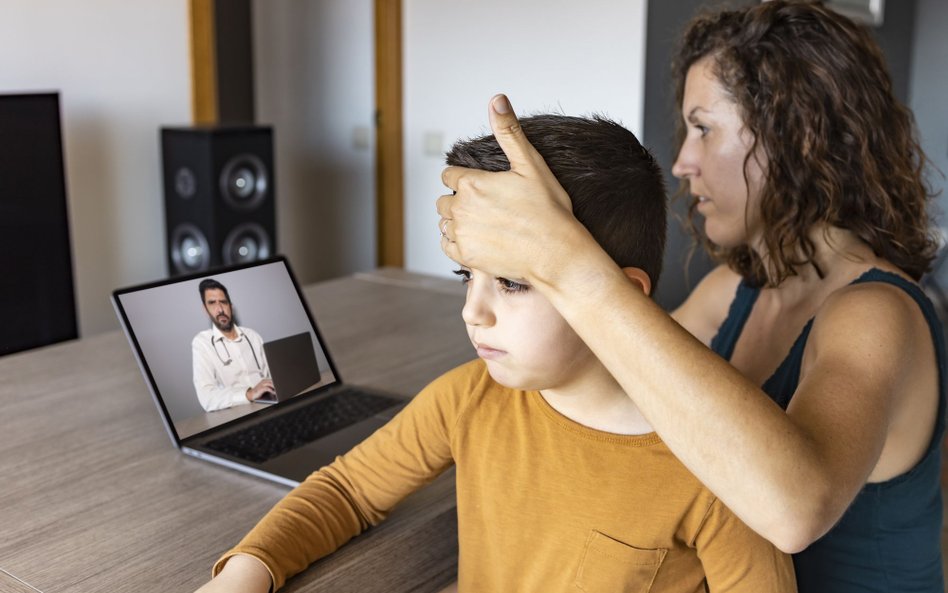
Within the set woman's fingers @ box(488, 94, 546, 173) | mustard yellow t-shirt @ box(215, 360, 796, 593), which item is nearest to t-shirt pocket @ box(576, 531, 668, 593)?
mustard yellow t-shirt @ box(215, 360, 796, 593)

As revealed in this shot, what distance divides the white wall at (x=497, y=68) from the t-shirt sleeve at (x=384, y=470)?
9.78ft

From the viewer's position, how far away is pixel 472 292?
0.85 metres

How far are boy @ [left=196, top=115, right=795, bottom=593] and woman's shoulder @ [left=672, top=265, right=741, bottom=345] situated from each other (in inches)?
22.5

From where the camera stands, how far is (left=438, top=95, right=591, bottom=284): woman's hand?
0.77 m

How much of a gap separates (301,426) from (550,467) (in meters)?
0.42

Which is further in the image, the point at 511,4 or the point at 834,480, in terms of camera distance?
the point at 511,4

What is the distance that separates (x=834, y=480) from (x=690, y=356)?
0.16 meters

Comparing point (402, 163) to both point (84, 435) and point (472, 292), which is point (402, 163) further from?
point (472, 292)

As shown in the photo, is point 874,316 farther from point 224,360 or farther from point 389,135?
point 389,135

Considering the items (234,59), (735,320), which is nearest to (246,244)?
(234,59)

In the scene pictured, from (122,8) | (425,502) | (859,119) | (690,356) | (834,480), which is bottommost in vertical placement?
(425,502)

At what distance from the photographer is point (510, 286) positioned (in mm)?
848

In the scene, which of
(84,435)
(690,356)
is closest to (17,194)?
(84,435)

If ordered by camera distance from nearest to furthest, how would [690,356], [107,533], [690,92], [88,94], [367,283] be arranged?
[690,356]
[107,533]
[690,92]
[367,283]
[88,94]
